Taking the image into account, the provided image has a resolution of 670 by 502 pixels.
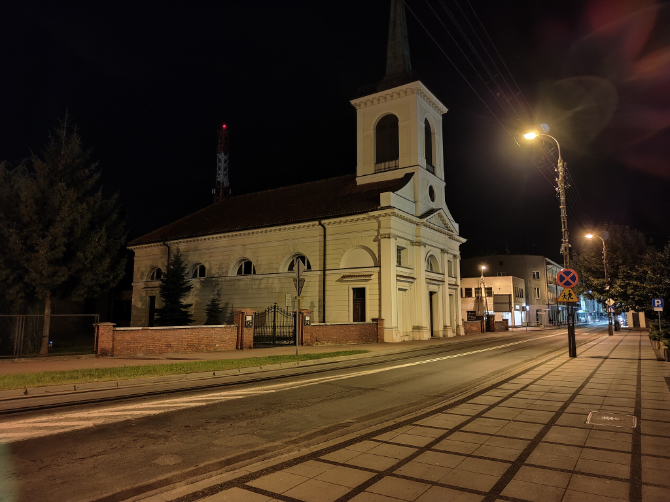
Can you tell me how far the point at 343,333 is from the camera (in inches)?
979

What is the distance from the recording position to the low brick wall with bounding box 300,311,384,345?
Answer: 78.0 feet

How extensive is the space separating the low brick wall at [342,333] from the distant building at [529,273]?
4995cm

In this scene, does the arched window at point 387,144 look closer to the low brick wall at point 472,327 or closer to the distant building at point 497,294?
the low brick wall at point 472,327

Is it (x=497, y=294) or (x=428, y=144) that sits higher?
(x=428, y=144)

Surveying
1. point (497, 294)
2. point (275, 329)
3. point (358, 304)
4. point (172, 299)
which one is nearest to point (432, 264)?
point (358, 304)

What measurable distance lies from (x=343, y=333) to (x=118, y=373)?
14.2 m

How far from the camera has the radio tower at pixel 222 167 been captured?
4931 centimetres

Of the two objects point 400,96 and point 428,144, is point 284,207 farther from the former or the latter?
point 428,144

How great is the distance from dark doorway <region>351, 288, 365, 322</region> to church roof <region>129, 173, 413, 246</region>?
5040mm

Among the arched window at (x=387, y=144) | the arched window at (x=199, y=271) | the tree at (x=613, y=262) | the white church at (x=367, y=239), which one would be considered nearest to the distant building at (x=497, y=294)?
the tree at (x=613, y=262)

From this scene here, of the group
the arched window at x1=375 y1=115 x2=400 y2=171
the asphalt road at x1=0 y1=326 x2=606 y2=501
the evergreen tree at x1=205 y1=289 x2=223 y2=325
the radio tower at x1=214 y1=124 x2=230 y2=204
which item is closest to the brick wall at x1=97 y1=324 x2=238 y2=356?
the asphalt road at x1=0 y1=326 x2=606 y2=501

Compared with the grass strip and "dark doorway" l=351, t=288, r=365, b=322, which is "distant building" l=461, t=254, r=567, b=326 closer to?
"dark doorway" l=351, t=288, r=365, b=322

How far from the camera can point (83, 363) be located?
48.9 ft

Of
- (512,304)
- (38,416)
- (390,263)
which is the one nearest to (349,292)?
(390,263)
